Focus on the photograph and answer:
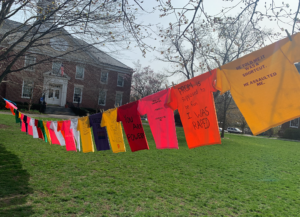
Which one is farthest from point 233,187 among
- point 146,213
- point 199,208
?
point 146,213

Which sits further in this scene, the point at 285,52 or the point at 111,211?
the point at 111,211

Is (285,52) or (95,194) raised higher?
(285,52)

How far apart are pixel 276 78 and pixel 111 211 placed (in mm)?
3352

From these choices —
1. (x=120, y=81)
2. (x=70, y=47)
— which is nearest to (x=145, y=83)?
(x=120, y=81)

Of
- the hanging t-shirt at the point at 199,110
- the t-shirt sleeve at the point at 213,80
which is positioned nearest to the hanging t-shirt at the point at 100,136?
the hanging t-shirt at the point at 199,110

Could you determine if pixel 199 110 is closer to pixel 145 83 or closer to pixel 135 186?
pixel 135 186

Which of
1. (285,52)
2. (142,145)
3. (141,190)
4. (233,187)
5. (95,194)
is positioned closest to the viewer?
(285,52)

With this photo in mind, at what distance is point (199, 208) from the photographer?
14.5 feet

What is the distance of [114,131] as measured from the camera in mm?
4672

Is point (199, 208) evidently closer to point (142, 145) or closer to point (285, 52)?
point (142, 145)

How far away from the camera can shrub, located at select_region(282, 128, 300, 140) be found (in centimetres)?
2973

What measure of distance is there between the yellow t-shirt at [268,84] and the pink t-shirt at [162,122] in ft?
3.57

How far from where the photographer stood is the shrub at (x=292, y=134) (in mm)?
29734

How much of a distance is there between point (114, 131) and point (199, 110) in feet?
7.45
